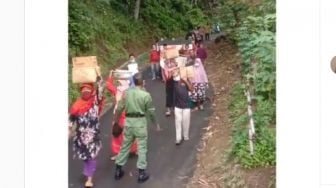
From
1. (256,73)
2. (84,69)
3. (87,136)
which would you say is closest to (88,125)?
(87,136)

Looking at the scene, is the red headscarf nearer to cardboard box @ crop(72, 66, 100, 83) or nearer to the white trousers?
cardboard box @ crop(72, 66, 100, 83)

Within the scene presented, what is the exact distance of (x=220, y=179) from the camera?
5.11ft

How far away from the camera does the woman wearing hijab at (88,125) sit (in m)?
1.58

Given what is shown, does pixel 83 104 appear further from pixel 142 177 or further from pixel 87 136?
pixel 142 177

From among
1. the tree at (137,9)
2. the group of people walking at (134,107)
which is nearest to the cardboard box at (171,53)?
the group of people walking at (134,107)

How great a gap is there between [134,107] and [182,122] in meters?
0.12

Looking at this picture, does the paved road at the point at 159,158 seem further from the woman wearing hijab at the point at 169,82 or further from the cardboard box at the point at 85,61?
the cardboard box at the point at 85,61

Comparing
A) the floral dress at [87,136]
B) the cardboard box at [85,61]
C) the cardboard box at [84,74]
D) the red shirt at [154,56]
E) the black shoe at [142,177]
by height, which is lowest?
the black shoe at [142,177]

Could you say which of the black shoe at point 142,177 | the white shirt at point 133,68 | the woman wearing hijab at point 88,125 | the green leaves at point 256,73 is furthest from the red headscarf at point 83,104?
the green leaves at point 256,73

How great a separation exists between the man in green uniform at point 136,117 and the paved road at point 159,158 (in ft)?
0.04

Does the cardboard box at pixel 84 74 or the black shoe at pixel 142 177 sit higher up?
the cardboard box at pixel 84 74

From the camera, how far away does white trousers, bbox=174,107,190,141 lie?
1581 mm
